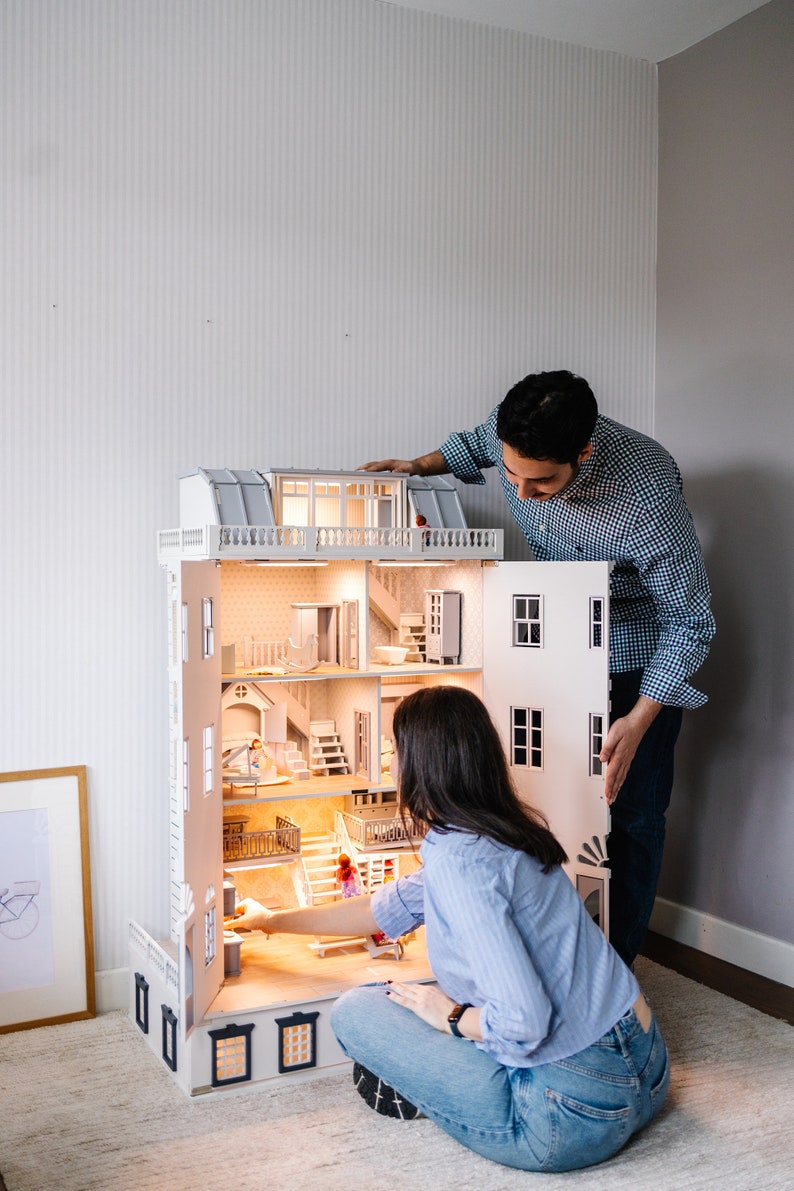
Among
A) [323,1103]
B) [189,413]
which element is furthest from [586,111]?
[323,1103]

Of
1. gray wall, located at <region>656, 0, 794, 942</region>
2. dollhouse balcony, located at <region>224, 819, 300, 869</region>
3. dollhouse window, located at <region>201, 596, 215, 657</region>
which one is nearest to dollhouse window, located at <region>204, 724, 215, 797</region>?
dollhouse window, located at <region>201, 596, 215, 657</region>

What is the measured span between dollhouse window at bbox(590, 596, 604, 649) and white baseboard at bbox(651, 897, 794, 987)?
1117mm

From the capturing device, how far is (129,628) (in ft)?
8.64

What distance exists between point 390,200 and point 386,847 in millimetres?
1753

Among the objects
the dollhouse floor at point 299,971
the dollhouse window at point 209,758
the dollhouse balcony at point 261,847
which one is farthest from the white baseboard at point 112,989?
the dollhouse window at point 209,758

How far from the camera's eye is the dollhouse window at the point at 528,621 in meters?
2.52

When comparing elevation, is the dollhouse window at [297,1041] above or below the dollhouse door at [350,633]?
below

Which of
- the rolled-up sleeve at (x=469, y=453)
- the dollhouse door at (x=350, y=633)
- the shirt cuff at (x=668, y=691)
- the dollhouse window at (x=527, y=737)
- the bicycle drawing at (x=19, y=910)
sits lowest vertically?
the bicycle drawing at (x=19, y=910)

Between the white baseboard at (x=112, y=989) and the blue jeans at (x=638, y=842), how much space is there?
120 centimetres

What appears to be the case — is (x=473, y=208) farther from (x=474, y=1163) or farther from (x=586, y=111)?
(x=474, y=1163)

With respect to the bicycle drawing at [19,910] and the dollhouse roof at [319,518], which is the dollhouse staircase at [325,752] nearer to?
the dollhouse roof at [319,518]

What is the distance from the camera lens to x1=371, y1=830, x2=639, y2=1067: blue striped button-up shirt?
1.75 metres

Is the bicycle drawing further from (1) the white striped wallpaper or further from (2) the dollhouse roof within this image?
(2) the dollhouse roof

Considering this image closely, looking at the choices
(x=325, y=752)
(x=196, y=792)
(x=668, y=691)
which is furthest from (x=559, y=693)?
(x=196, y=792)
